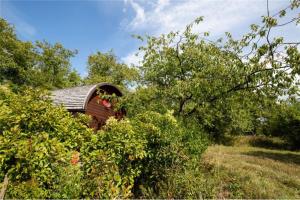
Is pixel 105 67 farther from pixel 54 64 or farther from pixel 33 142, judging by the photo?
pixel 33 142

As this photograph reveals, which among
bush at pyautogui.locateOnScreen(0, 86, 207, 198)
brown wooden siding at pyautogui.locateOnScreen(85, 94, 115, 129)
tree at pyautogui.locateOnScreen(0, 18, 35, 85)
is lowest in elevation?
bush at pyautogui.locateOnScreen(0, 86, 207, 198)

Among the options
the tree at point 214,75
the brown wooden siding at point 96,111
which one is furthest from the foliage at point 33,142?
the brown wooden siding at point 96,111

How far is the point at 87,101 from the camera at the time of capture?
626 inches

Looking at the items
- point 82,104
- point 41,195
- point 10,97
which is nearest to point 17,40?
point 82,104

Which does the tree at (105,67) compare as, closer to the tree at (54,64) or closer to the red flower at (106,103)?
the tree at (54,64)

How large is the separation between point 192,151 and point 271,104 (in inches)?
137

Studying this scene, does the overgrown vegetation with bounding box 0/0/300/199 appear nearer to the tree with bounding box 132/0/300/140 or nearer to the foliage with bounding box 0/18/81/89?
the tree with bounding box 132/0/300/140

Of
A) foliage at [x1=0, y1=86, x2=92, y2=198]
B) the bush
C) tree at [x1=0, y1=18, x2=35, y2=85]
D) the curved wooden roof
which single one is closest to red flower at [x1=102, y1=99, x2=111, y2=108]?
the curved wooden roof

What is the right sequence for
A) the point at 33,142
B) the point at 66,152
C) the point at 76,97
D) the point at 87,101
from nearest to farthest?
1. the point at 33,142
2. the point at 66,152
3. the point at 87,101
4. the point at 76,97

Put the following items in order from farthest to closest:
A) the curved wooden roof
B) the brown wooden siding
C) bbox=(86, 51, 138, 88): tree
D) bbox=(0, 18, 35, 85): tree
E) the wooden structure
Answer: bbox=(86, 51, 138, 88): tree → bbox=(0, 18, 35, 85): tree → the brown wooden siding → the wooden structure → the curved wooden roof

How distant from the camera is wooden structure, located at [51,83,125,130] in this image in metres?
15.7

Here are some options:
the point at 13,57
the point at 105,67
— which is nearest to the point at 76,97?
the point at 13,57

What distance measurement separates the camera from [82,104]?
50.6ft

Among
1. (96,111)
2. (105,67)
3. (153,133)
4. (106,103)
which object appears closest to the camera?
(153,133)
